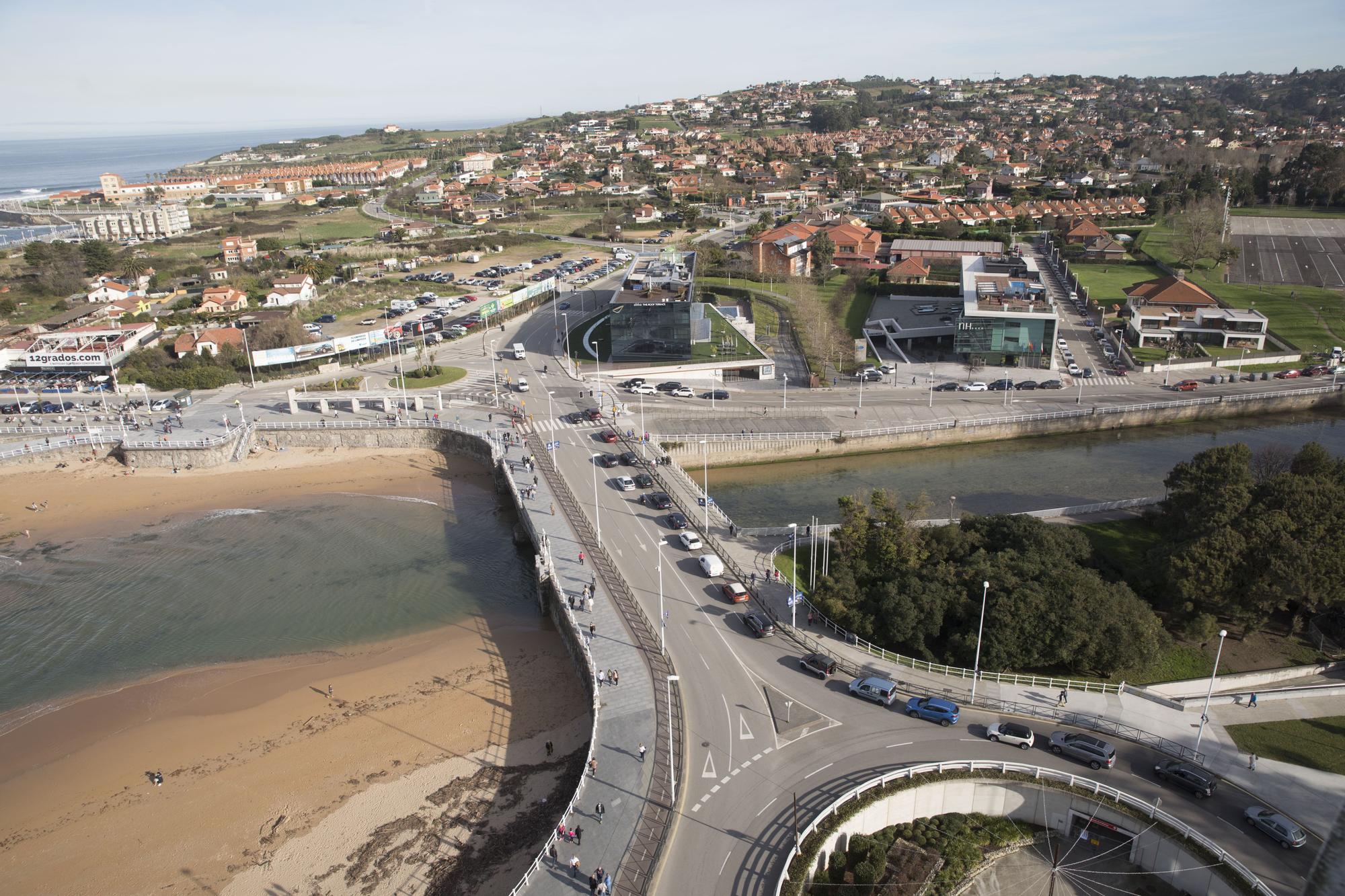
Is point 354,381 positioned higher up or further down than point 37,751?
higher up

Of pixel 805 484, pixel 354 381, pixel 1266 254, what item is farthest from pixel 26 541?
pixel 1266 254

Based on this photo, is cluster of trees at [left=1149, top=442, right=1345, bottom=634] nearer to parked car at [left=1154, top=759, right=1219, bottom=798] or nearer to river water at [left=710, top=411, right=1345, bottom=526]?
parked car at [left=1154, top=759, right=1219, bottom=798]

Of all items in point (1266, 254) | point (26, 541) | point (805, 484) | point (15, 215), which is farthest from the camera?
point (15, 215)

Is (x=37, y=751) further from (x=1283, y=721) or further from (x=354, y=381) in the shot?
(x=1283, y=721)

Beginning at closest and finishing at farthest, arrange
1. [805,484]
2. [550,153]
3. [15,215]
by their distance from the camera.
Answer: [805,484]
[15,215]
[550,153]

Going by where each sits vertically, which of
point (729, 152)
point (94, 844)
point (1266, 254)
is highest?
point (729, 152)

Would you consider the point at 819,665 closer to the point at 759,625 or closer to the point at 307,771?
the point at 759,625

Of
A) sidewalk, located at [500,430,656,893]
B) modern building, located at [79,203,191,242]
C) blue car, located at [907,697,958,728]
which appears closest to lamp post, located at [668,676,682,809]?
sidewalk, located at [500,430,656,893]
